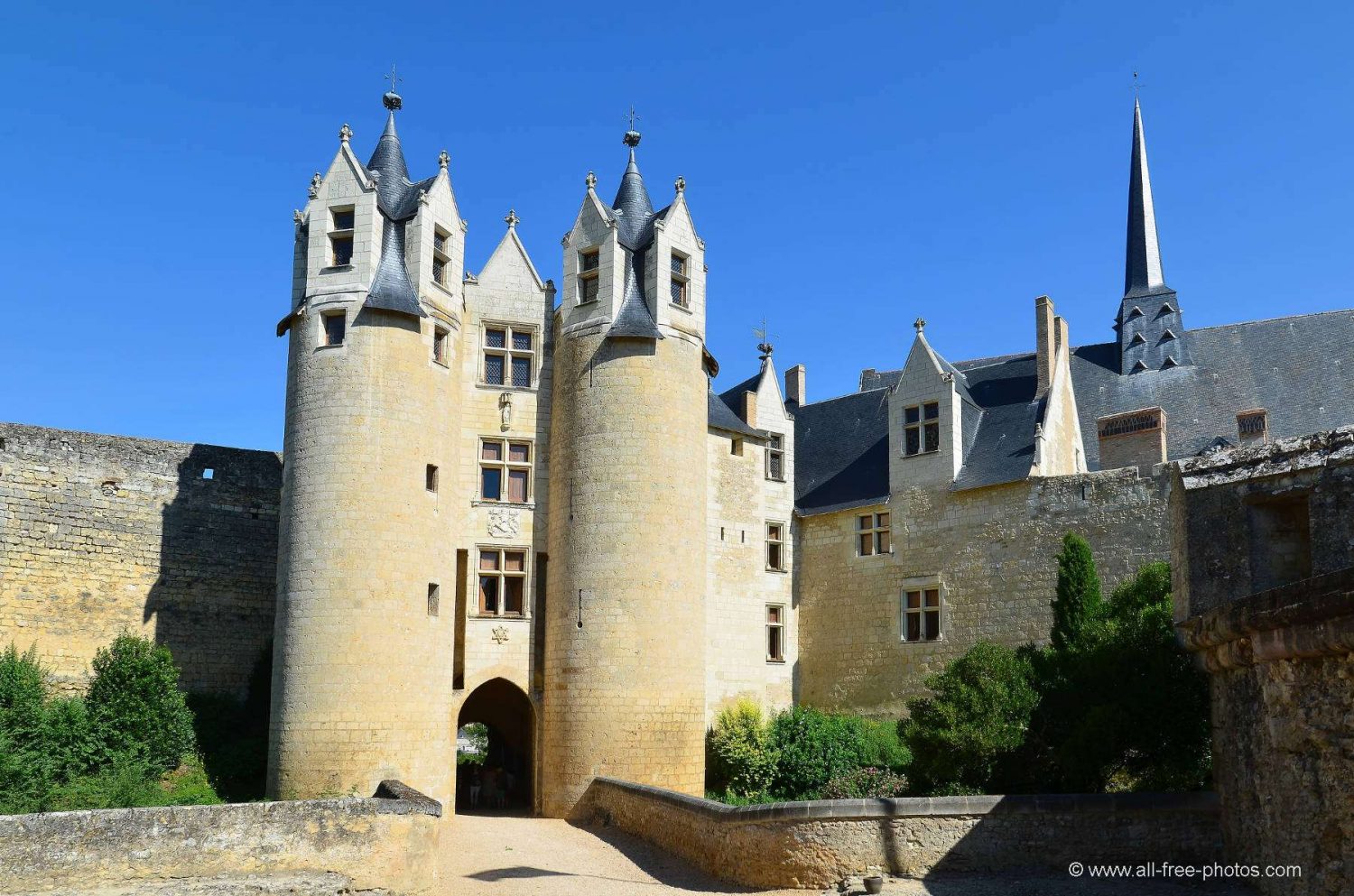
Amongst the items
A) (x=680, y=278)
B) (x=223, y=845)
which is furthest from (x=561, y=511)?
(x=223, y=845)

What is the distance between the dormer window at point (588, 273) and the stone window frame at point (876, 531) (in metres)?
6.88

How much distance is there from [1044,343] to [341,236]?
43.3 ft

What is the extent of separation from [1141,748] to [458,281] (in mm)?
13499

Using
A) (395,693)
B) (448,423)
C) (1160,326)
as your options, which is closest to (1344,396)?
(1160,326)

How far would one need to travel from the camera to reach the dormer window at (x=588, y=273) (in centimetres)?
2261

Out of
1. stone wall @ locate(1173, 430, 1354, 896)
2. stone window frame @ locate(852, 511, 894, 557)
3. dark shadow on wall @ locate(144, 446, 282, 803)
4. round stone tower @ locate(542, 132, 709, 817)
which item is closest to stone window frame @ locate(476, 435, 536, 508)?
round stone tower @ locate(542, 132, 709, 817)

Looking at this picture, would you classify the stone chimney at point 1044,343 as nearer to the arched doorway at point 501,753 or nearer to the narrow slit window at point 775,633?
the narrow slit window at point 775,633

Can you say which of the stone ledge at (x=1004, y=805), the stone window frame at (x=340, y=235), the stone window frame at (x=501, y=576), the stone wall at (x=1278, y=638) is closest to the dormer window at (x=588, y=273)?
the stone window frame at (x=340, y=235)

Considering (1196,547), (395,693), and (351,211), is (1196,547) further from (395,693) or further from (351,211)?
(351,211)

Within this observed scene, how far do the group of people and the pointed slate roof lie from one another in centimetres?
904

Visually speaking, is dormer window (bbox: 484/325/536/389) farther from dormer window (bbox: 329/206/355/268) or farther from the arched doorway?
the arched doorway

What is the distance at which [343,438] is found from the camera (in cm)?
1973

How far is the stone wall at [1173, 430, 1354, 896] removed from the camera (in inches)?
347

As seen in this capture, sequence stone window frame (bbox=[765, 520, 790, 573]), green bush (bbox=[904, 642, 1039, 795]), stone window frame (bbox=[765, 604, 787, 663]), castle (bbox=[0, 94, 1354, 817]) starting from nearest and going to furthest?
1. green bush (bbox=[904, 642, 1039, 795])
2. castle (bbox=[0, 94, 1354, 817])
3. stone window frame (bbox=[765, 604, 787, 663])
4. stone window frame (bbox=[765, 520, 790, 573])
